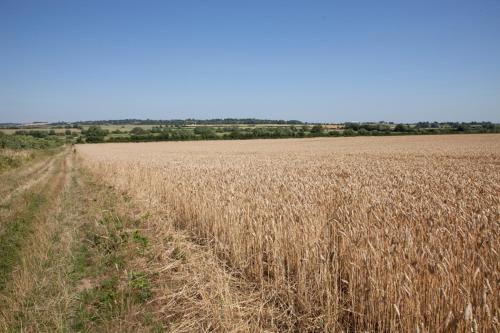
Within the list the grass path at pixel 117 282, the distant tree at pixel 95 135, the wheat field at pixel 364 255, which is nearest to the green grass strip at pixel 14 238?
the grass path at pixel 117 282

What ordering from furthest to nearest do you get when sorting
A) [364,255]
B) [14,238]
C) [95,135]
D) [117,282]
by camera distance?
[95,135], [14,238], [117,282], [364,255]

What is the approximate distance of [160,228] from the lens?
313 inches

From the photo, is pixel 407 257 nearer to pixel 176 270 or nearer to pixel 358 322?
pixel 358 322

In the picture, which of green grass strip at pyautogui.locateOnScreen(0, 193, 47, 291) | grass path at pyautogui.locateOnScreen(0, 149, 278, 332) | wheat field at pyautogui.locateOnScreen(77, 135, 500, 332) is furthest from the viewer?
green grass strip at pyautogui.locateOnScreen(0, 193, 47, 291)

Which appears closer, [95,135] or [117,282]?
[117,282]

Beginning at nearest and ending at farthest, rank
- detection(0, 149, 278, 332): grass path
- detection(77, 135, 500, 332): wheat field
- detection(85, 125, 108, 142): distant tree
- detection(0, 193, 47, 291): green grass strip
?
detection(77, 135, 500, 332): wheat field, detection(0, 149, 278, 332): grass path, detection(0, 193, 47, 291): green grass strip, detection(85, 125, 108, 142): distant tree

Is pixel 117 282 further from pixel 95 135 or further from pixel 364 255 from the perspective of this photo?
pixel 95 135

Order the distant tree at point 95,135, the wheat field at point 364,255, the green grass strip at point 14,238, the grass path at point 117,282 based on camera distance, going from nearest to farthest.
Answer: the wheat field at point 364,255
the grass path at point 117,282
the green grass strip at point 14,238
the distant tree at point 95,135

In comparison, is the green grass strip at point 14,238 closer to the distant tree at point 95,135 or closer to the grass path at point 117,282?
the grass path at point 117,282

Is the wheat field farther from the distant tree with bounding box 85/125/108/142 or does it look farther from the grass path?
the distant tree with bounding box 85/125/108/142

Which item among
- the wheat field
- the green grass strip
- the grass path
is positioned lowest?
the green grass strip

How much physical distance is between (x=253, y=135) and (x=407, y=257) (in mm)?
90442

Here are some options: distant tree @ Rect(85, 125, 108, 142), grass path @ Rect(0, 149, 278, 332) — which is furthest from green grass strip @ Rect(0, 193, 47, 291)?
distant tree @ Rect(85, 125, 108, 142)

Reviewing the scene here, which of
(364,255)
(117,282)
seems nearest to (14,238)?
(117,282)
